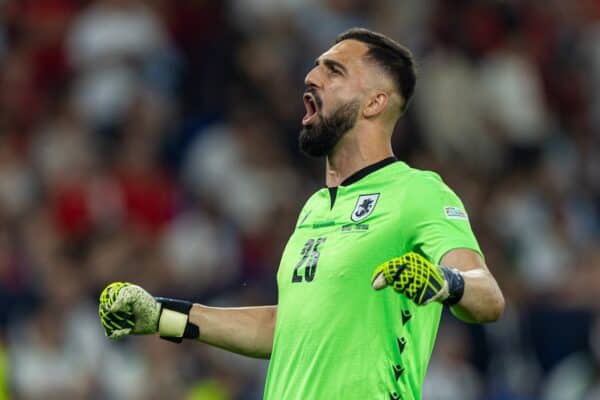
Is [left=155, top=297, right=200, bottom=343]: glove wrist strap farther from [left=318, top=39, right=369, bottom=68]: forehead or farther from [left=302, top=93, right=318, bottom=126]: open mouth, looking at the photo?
[left=318, top=39, right=369, bottom=68]: forehead

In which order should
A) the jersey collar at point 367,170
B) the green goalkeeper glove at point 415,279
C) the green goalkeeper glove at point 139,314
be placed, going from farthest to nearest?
1. the jersey collar at point 367,170
2. the green goalkeeper glove at point 139,314
3. the green goalkeeper glove at point 415,279

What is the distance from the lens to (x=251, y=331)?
5.81 meters

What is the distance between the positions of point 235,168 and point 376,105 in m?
6.21

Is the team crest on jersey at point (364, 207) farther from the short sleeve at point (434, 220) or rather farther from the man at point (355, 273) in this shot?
the short sleeve at point (434, 220)

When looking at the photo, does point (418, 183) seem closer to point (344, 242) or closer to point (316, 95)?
point (344, 242)

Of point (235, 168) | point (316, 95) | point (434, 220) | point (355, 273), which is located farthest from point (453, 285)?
point (235, 168)

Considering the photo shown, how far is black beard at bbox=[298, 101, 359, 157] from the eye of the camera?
18.6 ft

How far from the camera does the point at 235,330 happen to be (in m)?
5.79

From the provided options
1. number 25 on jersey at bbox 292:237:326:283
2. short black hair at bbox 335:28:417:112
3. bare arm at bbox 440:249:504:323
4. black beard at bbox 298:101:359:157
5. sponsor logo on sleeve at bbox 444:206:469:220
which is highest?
short black hair at bbox 335:28:417:112

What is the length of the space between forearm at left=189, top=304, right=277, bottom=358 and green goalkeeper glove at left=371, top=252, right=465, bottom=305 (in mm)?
1283

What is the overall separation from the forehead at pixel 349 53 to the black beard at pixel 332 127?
0.54 ft

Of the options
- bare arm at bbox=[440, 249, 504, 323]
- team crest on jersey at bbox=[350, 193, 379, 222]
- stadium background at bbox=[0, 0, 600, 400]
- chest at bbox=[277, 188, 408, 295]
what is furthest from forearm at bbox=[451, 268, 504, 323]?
stadium background at bbox=[0, 0, 600, 400]

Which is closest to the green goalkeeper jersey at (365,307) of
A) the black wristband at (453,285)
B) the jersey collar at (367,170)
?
the jersey collar at (367,170)

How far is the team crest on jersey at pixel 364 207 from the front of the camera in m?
5.39
